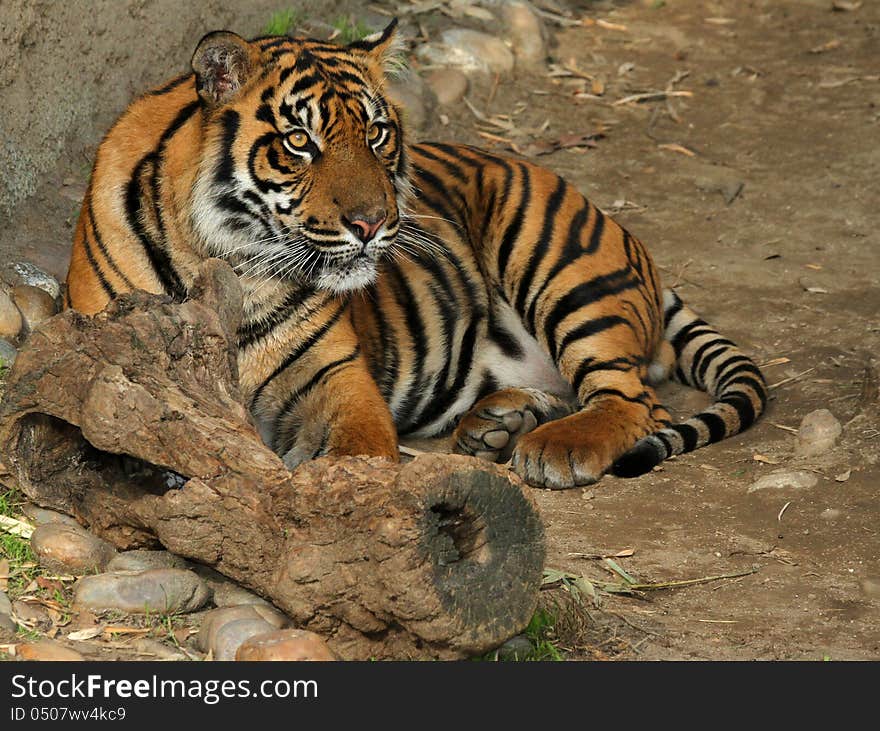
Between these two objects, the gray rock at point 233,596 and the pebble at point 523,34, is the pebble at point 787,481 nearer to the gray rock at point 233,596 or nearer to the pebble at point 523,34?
the gray rock at point 233,596

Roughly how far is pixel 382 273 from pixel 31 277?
1.21 metres

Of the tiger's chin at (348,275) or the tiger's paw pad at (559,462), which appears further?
the tiger's paw pad at (559,462)

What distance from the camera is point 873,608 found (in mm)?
3330

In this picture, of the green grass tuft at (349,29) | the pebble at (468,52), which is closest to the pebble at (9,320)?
the green grass tuft at (349,29)

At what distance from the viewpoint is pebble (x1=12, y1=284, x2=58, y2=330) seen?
4371 millimetres

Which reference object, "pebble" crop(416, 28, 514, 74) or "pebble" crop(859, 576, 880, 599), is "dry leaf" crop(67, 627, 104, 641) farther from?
"pebble" crop(416, 28, 514, 74)

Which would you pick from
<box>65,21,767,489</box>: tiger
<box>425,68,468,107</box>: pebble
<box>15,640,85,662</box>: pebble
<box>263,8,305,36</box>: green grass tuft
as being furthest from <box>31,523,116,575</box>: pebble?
<box>425,68,468,107</box>: pebble

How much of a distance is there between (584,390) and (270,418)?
1.19 meters

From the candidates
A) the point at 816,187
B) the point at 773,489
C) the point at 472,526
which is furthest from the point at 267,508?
the point at 816,187

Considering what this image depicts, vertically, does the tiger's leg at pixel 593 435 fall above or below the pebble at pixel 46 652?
above

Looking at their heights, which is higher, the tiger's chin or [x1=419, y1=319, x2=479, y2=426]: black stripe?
the tiger's chin

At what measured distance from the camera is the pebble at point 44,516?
3316 millimetres

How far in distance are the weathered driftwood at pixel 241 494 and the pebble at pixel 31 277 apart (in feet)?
4.49

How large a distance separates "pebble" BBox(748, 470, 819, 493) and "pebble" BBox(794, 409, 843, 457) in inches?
6.5
